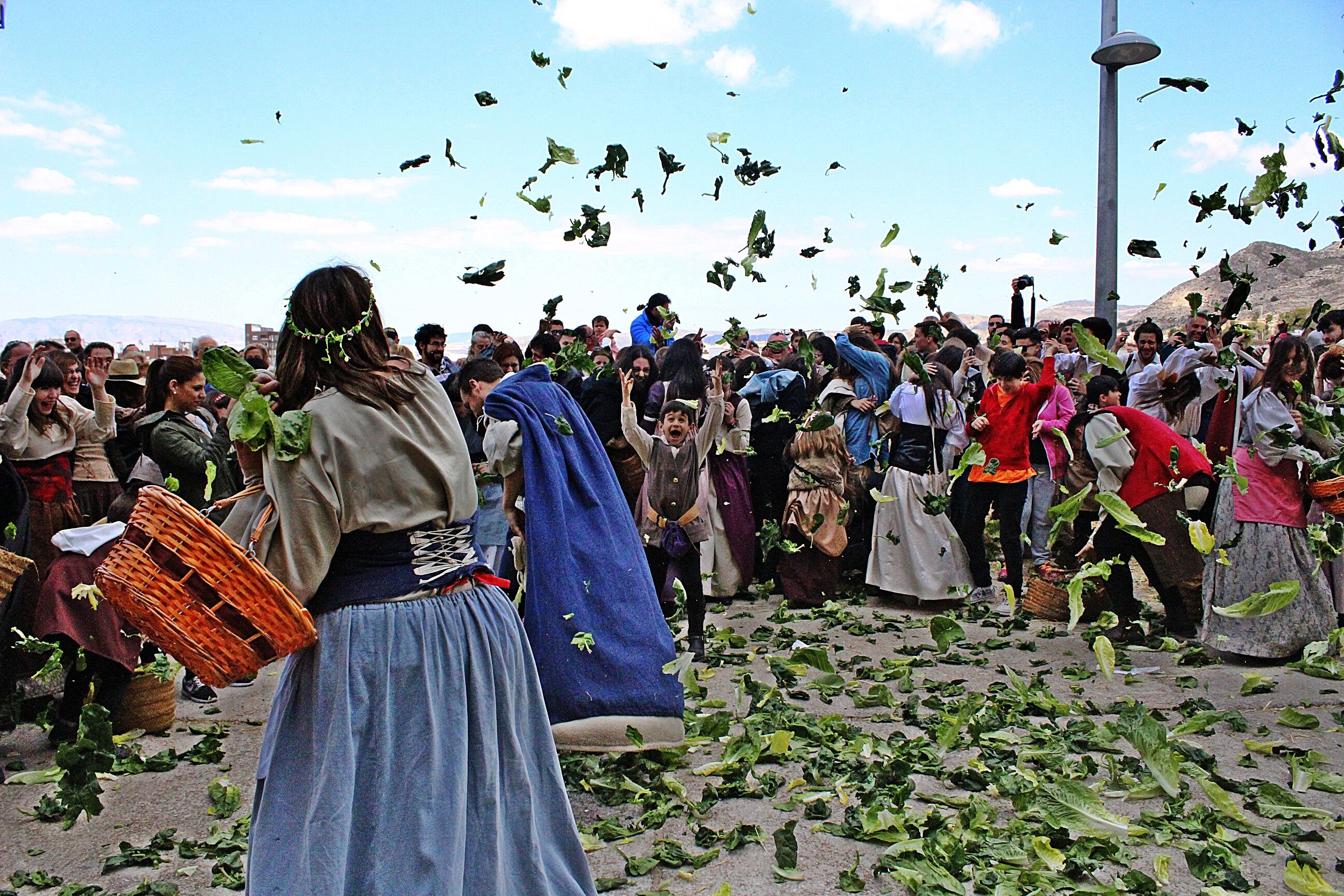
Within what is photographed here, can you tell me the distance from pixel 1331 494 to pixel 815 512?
11.8 feet

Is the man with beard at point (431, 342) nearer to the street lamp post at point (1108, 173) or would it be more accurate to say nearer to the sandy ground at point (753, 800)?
the sandy ground at point (753, 800)

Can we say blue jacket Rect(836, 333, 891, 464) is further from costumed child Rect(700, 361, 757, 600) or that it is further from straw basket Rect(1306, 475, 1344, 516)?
straw basket Rect(1306, 475, 1344, 516)

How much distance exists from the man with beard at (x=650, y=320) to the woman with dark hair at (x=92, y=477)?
13.6ft

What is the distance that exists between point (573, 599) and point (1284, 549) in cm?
443

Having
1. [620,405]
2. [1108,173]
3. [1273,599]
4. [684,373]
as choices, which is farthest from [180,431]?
[1108,173]

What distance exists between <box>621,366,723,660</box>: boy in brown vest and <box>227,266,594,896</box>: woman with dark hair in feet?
12.0

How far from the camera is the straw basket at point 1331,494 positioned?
5.81 m

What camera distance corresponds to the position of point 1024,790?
4305mm

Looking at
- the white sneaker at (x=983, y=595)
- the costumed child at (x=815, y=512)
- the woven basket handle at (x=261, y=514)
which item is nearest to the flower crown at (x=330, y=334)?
the woven basket handle at (x=261, y=514)

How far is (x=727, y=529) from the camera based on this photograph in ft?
28.9

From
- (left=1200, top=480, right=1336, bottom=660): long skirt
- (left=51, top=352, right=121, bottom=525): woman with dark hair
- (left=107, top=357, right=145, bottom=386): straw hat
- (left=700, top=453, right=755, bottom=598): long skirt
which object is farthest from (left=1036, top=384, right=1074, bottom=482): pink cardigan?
(left=107, top=357, right=145, bottom=386): straw hat

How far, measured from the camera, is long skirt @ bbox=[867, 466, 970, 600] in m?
8.39

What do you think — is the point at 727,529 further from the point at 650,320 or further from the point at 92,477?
the point at 92,477

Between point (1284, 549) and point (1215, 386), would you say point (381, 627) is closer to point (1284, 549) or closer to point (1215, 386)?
point (1284, 549)
